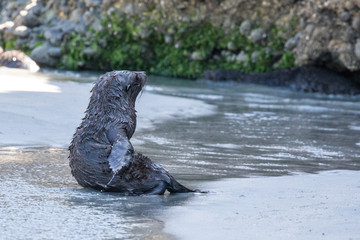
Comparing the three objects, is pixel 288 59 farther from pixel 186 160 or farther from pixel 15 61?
pixel 186 160

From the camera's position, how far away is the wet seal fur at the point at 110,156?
18.6 ft

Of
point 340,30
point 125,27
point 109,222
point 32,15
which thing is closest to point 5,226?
point 109,222

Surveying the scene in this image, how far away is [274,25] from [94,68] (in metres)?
5.15


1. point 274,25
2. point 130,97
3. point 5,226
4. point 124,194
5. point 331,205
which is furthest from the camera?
point 274,25

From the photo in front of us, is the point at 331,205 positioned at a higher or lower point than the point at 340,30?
lower

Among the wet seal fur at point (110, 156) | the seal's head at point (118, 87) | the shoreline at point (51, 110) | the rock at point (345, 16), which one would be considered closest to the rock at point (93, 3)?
the rock at point (345, 16)

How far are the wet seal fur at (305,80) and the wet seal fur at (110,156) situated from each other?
10.9m

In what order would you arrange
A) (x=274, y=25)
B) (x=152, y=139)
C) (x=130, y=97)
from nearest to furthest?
(x=130, y=97) < (x=152, y=139) < (x=274, y=25)

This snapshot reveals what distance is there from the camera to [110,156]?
17.7 ft

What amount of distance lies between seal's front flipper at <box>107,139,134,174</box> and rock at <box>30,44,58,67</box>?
14.8 m

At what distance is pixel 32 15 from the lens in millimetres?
20953

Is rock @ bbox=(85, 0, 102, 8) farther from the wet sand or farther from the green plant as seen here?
the wet sand

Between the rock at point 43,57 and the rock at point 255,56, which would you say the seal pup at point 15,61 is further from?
the rock at point 255,56

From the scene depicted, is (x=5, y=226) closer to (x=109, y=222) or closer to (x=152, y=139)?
(x=109, y=222)
